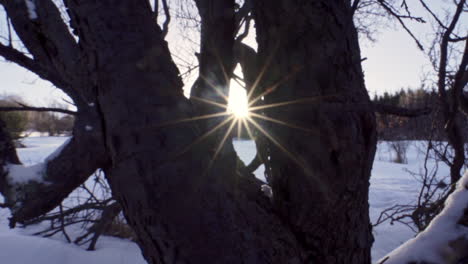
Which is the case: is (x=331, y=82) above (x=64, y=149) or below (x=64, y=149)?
above

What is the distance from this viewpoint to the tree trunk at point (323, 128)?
86cm

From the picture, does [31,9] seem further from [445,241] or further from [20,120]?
[20,120]

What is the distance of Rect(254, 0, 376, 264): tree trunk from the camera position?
0.86 metres

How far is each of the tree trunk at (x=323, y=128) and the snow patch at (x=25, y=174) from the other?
85 cm

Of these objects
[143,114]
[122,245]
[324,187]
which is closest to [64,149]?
[143,114]

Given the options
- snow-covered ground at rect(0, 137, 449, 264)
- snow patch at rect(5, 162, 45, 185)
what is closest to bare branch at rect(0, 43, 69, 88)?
snow patch at rect(5, 162, 45, 185)

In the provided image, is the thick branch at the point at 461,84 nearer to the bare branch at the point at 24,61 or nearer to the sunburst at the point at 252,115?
the sunburst at the point at 252,115

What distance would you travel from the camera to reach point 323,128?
85cm

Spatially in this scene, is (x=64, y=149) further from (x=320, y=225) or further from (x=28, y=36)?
(x=320, y=225)

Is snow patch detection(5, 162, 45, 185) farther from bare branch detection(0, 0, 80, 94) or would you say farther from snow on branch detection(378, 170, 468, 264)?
snow on branch detection(378, 170, 468, 264)

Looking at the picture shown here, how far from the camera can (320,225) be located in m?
0.87

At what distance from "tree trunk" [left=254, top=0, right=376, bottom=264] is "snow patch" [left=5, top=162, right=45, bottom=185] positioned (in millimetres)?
846

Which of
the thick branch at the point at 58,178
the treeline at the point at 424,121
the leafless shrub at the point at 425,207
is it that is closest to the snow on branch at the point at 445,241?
the treeline at the point at 424,121

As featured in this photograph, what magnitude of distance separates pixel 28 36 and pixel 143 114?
810 mm
